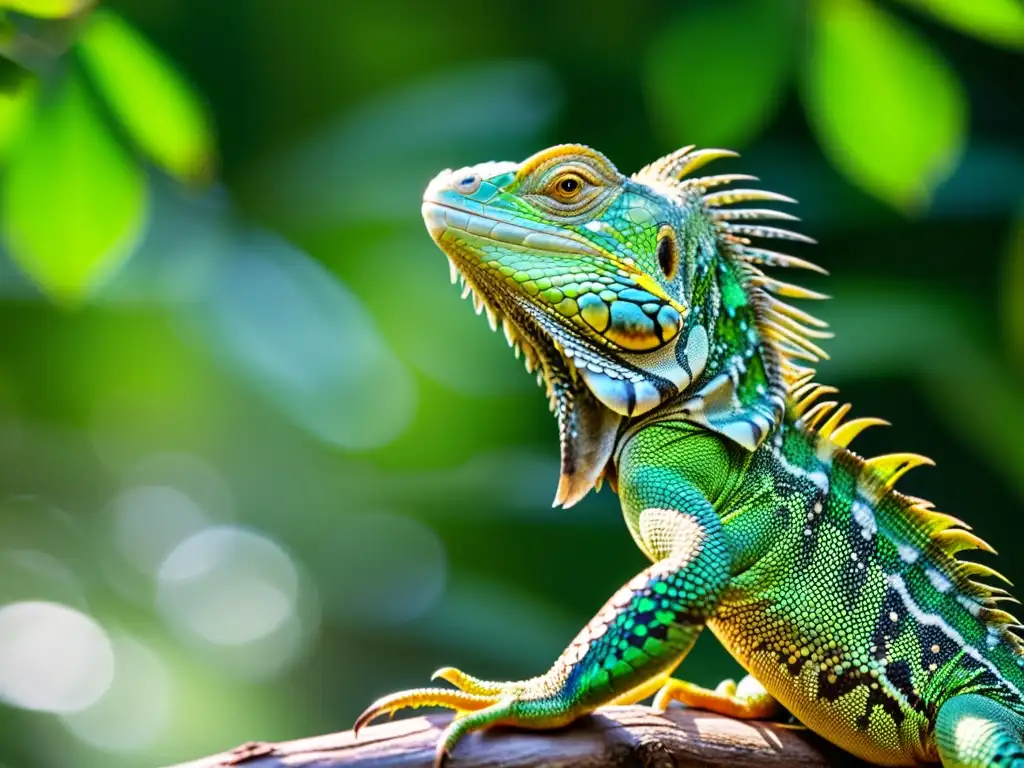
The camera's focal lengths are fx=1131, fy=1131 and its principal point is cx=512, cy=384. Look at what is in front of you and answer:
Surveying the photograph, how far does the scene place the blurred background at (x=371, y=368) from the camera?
6953 mm

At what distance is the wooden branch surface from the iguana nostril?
1258 mm

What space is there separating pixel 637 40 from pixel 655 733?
6.39 m

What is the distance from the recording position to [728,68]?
A: 9.71ft

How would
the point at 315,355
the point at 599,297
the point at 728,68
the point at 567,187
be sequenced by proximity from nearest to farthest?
the point at 599,297
the point at 567,187
the point at 728,68
the point at 315,355

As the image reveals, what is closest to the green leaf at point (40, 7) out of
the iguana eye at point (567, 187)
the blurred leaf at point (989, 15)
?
the iguana eye at point (567, 187)

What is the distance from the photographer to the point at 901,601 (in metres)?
2.77

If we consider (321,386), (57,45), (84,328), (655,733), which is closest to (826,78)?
(655,733)

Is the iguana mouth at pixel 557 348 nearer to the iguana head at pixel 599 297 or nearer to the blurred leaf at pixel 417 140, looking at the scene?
the iguana head at pixel 599 297

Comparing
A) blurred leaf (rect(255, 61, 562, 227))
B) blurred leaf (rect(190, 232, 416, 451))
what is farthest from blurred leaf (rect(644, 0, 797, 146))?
blurred leaf (rect(255, 61, 562, 227))

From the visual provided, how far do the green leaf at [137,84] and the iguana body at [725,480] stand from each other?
0.66m

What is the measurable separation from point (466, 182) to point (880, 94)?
1.00m

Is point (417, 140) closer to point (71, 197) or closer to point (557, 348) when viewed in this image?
point (557, 348)

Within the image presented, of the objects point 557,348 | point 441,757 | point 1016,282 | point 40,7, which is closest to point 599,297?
point 557,348

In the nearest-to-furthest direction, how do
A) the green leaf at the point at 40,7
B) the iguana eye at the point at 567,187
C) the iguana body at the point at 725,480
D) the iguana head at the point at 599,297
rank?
the green leaf at the point at 40,7 → the iguana body at the point at 725,480 → the iguana head at the point at 599,297 → the iguana eye at the point at 567,187
